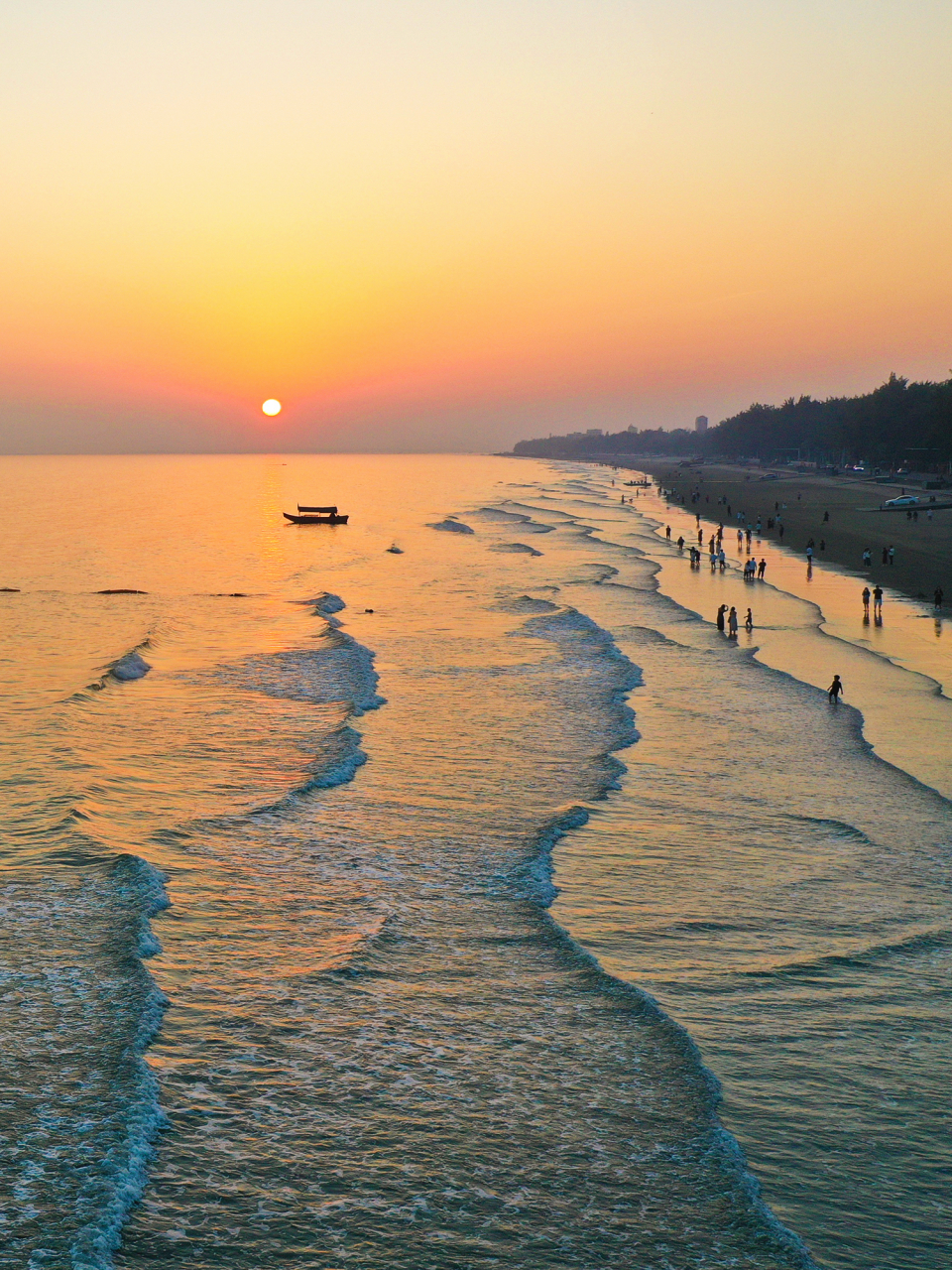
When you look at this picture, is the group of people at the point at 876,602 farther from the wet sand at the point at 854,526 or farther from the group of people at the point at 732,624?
the group of people at the point at 732,624

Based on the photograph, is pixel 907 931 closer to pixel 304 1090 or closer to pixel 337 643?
pixel 304 1090

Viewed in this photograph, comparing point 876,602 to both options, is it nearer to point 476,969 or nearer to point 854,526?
point 476,969

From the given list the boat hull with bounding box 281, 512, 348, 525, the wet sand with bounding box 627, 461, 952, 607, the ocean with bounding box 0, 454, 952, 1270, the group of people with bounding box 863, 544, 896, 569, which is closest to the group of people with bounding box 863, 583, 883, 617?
the wet sand with bounding box 627, 461, 952, 607

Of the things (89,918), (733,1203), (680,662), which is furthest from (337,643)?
(733,1203)

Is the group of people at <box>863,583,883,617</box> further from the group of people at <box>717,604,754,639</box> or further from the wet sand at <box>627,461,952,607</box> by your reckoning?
the group of people at <box>717,604,754,639</box>

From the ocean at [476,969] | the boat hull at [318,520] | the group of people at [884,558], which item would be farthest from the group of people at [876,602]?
the boat hull at [318,520]

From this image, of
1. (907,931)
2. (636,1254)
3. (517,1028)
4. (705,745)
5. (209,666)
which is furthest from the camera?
(209,666)
